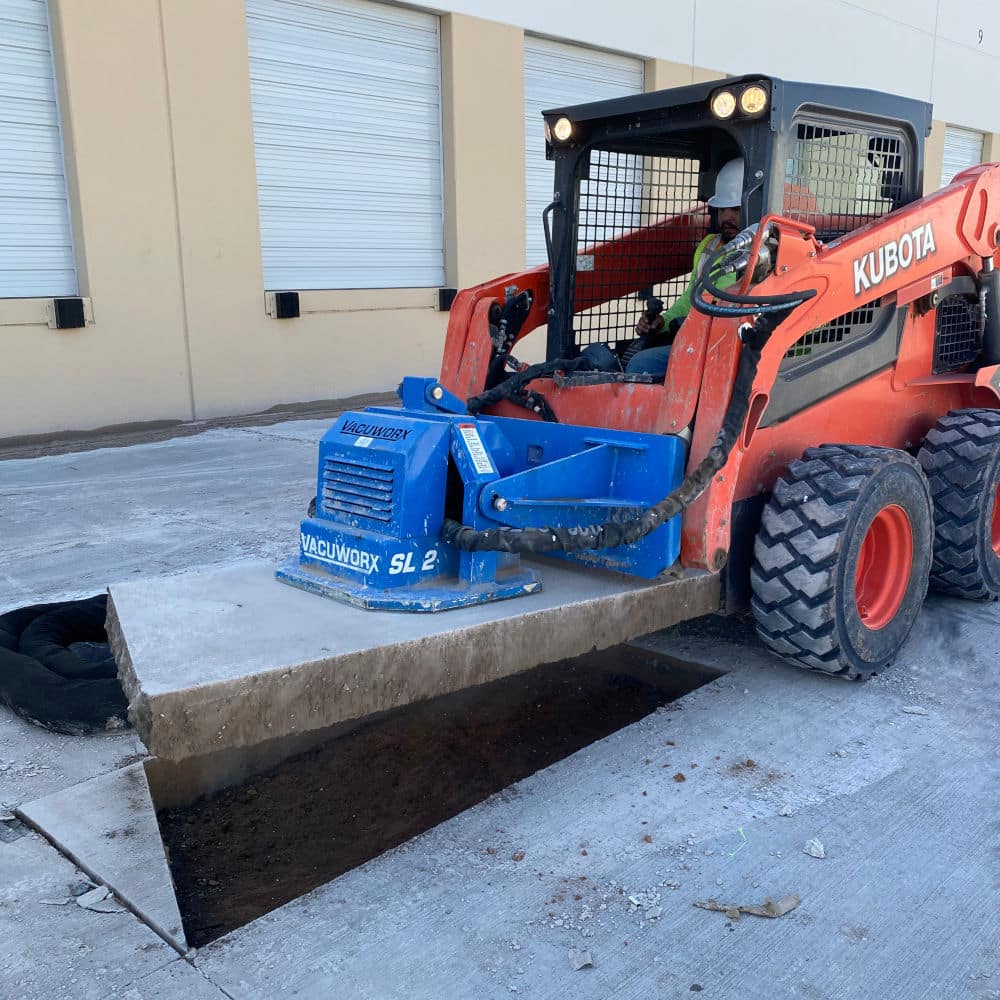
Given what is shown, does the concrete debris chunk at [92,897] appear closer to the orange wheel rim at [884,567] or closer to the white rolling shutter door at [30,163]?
the orange wheel rim at [884,567]

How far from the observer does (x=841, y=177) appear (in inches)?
161

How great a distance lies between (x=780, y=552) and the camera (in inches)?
142

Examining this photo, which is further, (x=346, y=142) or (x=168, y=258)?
(x=346, y=142)

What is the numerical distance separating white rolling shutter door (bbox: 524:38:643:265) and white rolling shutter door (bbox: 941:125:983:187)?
8.15 meters

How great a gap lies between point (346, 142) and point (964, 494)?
7986 mm

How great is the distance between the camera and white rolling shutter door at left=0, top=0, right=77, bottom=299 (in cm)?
832

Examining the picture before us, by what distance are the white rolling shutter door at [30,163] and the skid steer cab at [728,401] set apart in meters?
5.62

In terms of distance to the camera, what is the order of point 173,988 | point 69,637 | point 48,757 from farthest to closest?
point 69,637
point 48,757
point 173,988

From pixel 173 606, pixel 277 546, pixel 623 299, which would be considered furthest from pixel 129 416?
pixel 173 606

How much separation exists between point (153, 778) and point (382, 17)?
363 inches

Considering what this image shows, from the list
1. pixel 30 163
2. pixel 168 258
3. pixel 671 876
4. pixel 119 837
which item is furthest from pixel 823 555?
pixel 30 163

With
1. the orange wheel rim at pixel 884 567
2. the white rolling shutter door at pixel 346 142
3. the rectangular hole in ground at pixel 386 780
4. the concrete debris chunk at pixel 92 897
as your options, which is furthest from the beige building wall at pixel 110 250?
the orange wheel rim at pixel 884 567

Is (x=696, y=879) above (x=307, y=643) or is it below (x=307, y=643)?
below

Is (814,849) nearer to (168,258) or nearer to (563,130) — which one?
(563,130)
